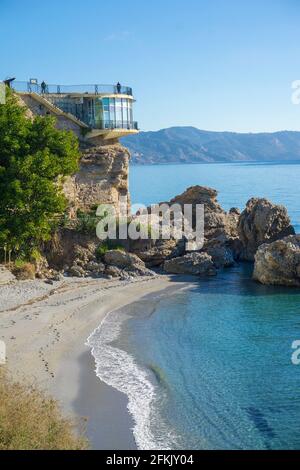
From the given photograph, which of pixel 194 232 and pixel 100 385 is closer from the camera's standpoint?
pixel 100 385

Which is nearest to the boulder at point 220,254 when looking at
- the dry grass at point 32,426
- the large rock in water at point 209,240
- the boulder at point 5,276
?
the large rock in water at point 209,240

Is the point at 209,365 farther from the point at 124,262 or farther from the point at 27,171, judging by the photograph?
the point at 124,262

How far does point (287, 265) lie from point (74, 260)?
1457 centimetres

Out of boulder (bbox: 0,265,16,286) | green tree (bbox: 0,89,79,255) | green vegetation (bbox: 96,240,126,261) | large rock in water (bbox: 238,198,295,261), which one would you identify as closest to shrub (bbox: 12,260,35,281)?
boulder (bbox: 0,265,16,286)

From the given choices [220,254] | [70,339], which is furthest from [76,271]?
[70,339]

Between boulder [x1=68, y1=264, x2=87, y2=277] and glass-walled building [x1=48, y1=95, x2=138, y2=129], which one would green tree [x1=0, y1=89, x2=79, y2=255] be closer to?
boulder [x1=68, y1=264, x2=87, y2=277]

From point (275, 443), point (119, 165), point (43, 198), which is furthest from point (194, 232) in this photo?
point (275, 443)

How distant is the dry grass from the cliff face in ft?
97.4

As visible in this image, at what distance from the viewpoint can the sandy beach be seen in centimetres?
2308

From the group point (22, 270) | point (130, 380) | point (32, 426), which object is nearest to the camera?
point (32, 426)

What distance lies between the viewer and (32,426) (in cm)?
1906

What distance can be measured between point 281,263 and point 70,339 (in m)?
18.1

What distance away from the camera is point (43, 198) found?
4147 centimetres
